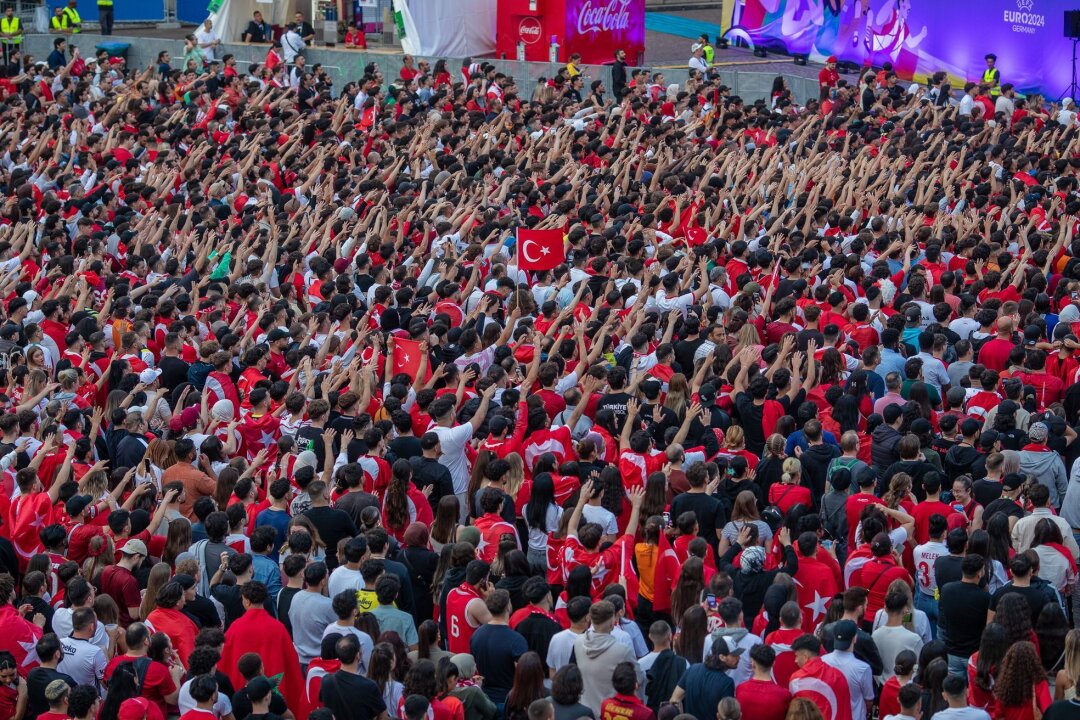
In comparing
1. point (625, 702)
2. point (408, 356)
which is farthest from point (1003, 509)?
point (408, 356)

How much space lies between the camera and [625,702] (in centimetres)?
654

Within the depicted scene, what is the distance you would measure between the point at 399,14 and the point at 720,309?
68.8 ft

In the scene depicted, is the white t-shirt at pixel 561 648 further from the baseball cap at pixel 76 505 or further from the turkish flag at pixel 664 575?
the baseball cap at pixel 76 505

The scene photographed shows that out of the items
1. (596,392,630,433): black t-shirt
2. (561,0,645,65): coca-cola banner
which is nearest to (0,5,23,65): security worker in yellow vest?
(561,0,645,65): coca-cola banner

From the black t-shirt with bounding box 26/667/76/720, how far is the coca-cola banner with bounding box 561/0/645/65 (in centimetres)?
A: 2505

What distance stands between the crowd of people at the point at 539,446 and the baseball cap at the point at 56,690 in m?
0.04

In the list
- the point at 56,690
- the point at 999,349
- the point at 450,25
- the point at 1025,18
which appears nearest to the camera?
the point at 56,690

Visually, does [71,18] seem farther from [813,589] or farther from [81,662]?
[813,589]

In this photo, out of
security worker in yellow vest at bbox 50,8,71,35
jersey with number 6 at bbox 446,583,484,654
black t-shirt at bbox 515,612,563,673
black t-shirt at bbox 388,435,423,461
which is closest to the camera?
black t-shirt at bbox 515,612,563,673

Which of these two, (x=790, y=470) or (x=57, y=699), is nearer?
(x=57, y=699)

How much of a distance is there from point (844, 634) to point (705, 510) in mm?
1782

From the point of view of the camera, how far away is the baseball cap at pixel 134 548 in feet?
26.6

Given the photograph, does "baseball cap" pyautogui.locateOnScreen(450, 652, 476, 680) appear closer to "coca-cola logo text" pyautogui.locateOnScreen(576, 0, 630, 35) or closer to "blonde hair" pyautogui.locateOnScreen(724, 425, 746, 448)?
"blonde hair" pyautogui.locateOnScreen(724, 425, 746, 448)

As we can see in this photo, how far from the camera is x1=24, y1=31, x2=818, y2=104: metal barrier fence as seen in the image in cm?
2739
